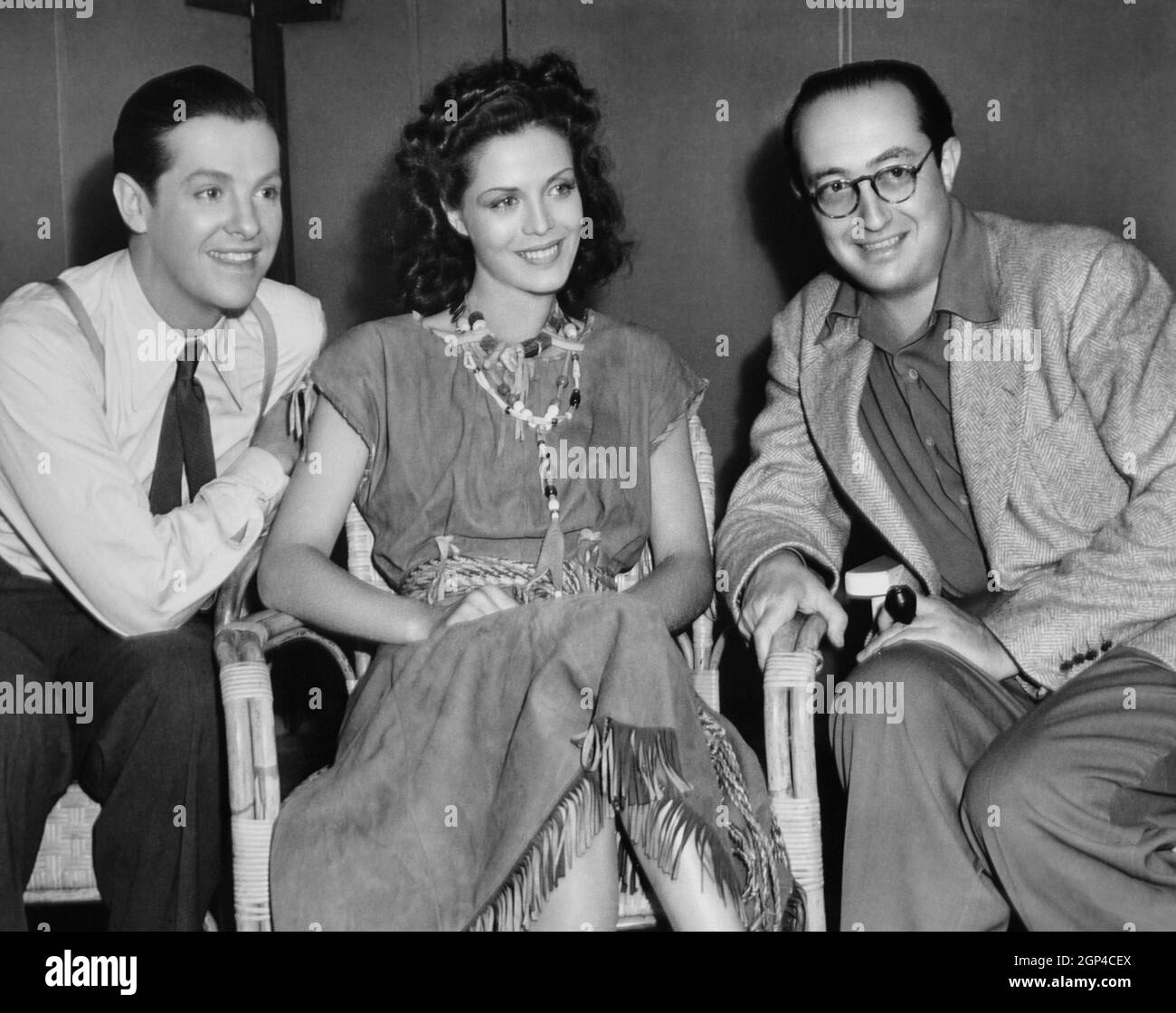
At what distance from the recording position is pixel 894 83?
8.86 ft

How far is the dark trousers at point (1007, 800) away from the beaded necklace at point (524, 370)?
65 centimetres

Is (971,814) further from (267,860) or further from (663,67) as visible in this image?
(663,67)

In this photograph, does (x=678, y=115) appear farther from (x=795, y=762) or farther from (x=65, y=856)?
(x=65, y=856)

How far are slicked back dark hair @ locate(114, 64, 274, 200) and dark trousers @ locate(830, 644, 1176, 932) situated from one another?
151 cm

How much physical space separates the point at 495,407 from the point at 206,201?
0.66m

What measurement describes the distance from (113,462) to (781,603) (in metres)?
1.16

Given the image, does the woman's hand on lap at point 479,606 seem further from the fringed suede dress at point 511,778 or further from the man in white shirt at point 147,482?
the man in white shirt at point 147,482

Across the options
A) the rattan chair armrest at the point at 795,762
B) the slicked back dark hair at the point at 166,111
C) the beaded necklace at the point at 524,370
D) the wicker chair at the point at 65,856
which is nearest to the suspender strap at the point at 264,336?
the slicked back dark hair at the point at 166,111

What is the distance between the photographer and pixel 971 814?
237 cm

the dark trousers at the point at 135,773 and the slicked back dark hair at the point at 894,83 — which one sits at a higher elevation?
the slicked back dark hair at the point at 894,83

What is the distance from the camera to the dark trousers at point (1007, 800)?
232cm

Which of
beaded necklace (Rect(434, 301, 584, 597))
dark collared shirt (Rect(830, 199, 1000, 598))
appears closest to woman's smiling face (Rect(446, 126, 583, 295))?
beaded necklace (Rect(434, 301, 584, 597))

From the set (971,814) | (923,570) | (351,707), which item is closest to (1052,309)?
(923,570)

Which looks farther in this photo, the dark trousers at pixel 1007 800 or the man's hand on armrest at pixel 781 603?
the man's hand on armrest at pixel 781 603
